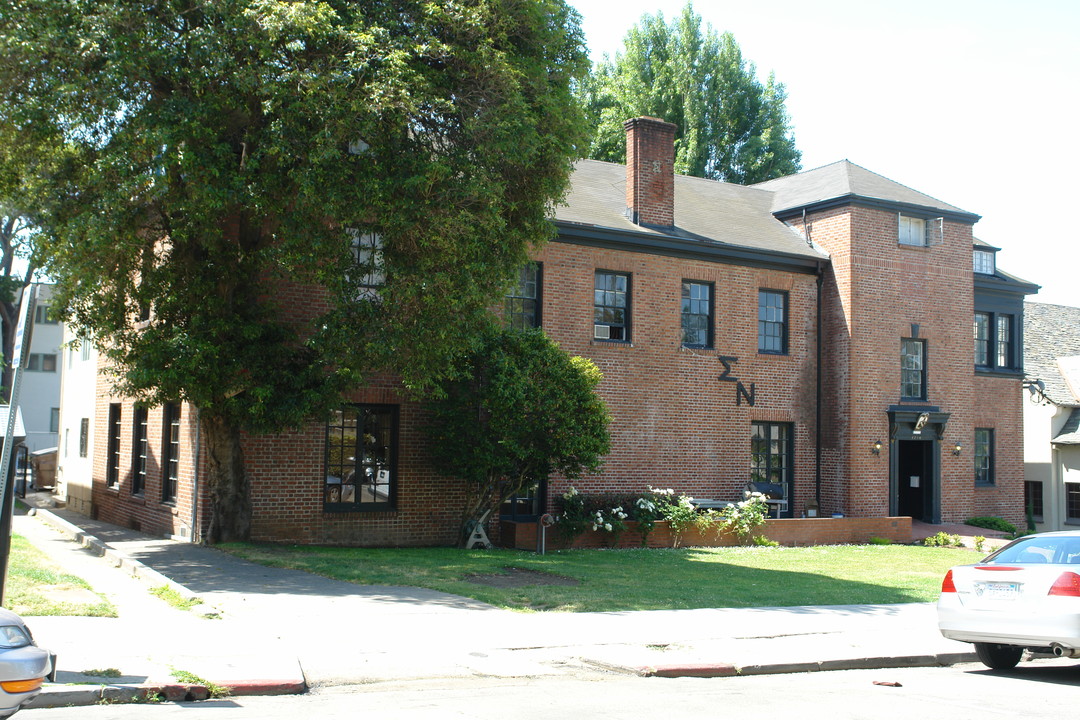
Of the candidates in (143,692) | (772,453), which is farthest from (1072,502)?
(143,692)

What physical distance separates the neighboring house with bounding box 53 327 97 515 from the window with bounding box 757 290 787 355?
17.1 m

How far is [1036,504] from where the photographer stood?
3189cm

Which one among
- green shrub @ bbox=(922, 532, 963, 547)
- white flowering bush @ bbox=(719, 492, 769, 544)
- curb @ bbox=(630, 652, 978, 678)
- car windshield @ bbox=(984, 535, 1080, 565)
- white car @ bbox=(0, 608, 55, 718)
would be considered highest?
car windshield @ bbox=(984, 535, 1080, 565)


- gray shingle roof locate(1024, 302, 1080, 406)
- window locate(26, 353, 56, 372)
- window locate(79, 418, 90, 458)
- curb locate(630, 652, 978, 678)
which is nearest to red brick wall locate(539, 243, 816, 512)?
curb locate(630, 652, 978, 678)

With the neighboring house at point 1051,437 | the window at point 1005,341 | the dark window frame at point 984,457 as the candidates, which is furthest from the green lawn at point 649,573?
the neighboring house at point 1051,437

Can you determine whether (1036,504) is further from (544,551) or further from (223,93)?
(223,93)

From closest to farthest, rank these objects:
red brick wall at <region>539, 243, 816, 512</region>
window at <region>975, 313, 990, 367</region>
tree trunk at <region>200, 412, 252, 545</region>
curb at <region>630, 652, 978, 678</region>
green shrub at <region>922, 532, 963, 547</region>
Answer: curb at <region>630, 652, 978, 678</region>
tree trunk at <region>200, 412, 252, 545</region>
red brick wall at <region>539, 243, 816, 512</region>
green shrub at <region>922, 532, 963, 547</region>
window at <region>975, 313, 990, 367</region>

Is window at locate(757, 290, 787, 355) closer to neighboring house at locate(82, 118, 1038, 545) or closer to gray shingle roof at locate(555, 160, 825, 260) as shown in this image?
neighboring house at locate(82, 118, 1038, 545)

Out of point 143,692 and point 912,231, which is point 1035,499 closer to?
point 912,231

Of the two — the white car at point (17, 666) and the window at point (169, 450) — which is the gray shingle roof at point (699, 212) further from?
the white car at point (17, 666)

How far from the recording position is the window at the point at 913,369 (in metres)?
25.2

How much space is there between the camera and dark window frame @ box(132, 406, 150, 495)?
72.2 feet

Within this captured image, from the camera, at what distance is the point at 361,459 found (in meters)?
18.8

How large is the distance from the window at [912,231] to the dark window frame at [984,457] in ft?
18.7
